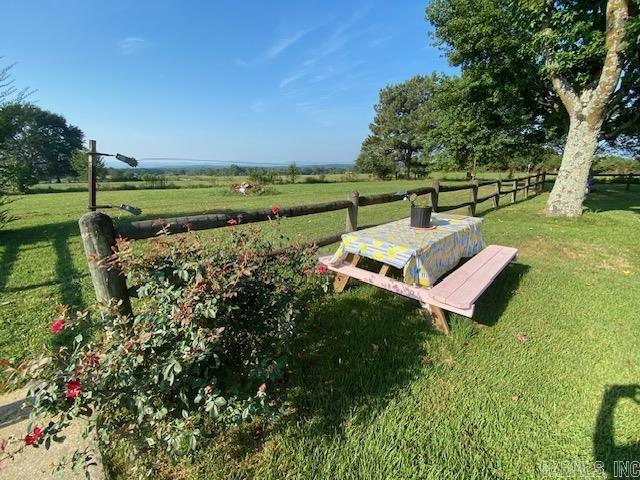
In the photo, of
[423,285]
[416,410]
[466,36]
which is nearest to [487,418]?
[416,410]

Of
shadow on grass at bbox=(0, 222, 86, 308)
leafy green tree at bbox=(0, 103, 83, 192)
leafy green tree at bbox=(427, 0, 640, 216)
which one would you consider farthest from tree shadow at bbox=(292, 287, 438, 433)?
leafy green tree at bbox=(0, 103, 83, 192)

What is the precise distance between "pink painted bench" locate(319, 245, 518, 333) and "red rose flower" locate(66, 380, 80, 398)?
2.39 m

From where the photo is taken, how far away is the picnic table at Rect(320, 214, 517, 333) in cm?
267

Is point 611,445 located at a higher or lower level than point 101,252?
lower

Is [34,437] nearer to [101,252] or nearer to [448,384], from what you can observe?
[101,252]

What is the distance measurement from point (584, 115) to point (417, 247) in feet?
27.3

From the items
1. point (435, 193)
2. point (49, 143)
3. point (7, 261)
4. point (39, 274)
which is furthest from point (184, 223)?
point (49, 143)

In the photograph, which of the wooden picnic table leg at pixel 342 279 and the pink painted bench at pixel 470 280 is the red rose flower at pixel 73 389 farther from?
the wooden picnic table leg at pixel 342 279

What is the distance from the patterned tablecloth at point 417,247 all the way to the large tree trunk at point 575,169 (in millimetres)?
6471

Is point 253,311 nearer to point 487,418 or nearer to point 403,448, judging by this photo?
point 403,448

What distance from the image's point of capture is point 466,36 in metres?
9.02

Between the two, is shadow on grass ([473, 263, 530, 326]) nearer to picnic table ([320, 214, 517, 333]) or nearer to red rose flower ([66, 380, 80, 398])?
picnic table ([320, 214, 517, 333])

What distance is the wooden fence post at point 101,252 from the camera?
66.6 inches

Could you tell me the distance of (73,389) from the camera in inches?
46.8
